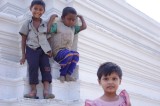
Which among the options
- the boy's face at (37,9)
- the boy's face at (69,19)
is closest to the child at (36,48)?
the boy's face at (37,9)

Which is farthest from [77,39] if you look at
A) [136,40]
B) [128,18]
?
[128,18]

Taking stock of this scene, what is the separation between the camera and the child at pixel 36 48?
365 centimetres

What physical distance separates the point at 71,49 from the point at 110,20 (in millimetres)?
1725

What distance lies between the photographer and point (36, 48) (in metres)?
3.81

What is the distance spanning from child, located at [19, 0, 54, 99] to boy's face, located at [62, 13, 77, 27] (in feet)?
0.95

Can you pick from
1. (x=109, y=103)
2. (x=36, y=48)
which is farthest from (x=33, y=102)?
(x=109, y=103)

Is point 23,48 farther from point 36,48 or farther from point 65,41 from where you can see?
point 65,41

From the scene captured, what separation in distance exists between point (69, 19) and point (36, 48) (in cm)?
63

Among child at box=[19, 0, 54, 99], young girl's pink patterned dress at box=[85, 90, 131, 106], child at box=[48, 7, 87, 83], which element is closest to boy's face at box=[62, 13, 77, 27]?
child at box=[48, 7, 87, 83]

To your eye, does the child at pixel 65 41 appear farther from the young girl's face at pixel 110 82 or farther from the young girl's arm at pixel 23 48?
the young girl's face at pixel 110 82

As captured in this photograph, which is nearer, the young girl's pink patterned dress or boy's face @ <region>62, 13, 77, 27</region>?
the young girl's pink patterned dress

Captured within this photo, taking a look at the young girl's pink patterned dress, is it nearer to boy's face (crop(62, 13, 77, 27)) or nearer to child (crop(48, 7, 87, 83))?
child (crop(48, 7, 87, 83))

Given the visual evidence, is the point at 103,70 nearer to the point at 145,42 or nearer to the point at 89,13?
the point at 89,13

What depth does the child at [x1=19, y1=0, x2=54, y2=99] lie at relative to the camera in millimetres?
3650
